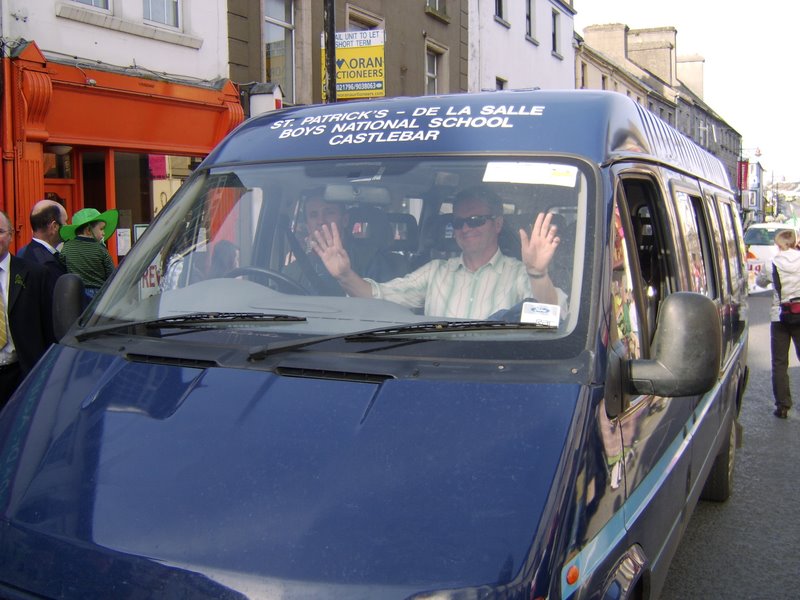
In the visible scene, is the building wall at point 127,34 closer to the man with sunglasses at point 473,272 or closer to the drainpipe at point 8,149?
the drainpipe at point 8,149

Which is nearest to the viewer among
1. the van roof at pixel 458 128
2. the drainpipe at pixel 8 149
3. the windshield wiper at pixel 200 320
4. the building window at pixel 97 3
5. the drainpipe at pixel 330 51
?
the windshield wiper at pixel 200 320

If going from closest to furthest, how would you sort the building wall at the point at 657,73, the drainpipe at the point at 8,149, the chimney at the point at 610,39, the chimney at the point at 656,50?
the drainpipe at the point at 8,149 → the building wall at the point at 657,73 → the chimney at the point at 610,39 → the chimney at the point at 656,50

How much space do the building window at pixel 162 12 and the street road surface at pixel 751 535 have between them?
10.2m

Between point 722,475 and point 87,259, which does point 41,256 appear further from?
point 722,475

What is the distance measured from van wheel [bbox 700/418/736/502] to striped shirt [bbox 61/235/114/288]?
4.89 m

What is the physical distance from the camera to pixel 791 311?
8.29 meters

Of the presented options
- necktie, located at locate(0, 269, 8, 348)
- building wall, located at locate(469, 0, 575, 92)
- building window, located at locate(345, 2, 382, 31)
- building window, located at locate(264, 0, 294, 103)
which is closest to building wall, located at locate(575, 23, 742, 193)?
building wall, located at locate(469, 0, 575, 92)

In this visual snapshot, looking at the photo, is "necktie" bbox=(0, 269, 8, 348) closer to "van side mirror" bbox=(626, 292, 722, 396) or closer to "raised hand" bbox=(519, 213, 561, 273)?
"raised hand" bbox=(519, 213, 561, 273)

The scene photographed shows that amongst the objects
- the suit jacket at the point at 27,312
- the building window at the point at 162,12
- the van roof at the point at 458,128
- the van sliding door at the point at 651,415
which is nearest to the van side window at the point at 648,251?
the van sliding door at the point at 651,415

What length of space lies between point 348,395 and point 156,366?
0.65 m

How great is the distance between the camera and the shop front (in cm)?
1068

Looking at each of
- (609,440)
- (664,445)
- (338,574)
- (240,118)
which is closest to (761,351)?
(240,118)

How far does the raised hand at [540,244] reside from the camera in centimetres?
271

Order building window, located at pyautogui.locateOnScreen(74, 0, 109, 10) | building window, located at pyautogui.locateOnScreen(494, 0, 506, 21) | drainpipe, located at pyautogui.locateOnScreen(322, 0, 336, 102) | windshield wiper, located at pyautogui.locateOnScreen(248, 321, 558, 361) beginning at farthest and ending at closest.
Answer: building window, located at pyautogui.locateOnScreen(494, 0, 506, 21) → building window, located at pyautogui.locateOnScreen(74, 0, 109, 10) → drainpipe, located at pyautogui.locateOnScreen(322, 0, 336, 102) → windshield wiper, located at pyautogui.locateOnScreen(248, 321, 558, 361)
